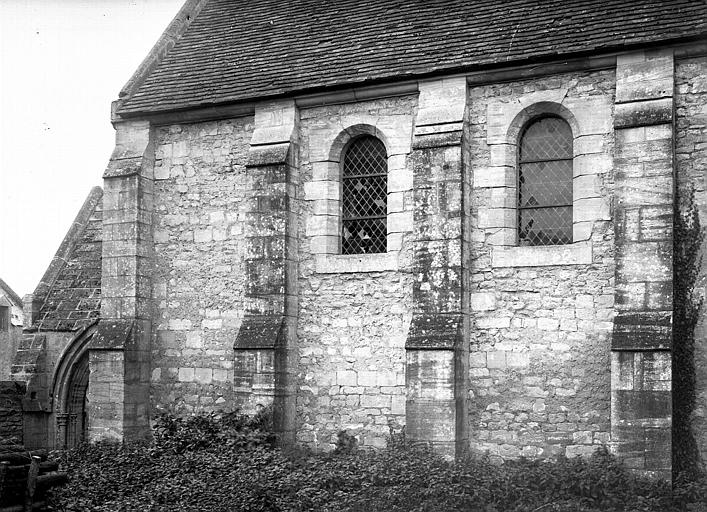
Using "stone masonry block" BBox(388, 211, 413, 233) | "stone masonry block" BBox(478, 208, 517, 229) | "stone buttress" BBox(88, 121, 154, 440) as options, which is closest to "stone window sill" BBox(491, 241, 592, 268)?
"stone masonry block" BBox(478, 208, 517, 229)

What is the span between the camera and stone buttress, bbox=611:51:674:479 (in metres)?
12.5

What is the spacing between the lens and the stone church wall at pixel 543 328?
44.6 ft

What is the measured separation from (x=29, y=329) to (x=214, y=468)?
315 inches

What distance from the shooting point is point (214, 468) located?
13.7 m

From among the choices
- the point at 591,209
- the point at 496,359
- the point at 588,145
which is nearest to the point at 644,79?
the point at 588,145

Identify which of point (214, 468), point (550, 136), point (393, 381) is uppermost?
point (550, 136)

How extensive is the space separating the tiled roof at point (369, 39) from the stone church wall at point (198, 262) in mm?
902

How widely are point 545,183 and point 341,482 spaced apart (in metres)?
5.56

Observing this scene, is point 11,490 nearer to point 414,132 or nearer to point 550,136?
point 414,132

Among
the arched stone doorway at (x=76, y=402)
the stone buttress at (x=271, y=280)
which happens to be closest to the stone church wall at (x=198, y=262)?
the stone buttress at (x=271, y=280)

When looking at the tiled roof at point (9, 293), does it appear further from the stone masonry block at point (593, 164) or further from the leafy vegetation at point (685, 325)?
the leafy vegetation at point (685, 325)

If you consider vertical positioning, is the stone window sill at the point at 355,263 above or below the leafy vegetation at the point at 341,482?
above

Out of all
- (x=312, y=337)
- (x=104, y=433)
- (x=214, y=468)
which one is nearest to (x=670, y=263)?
(x=312, y=337)

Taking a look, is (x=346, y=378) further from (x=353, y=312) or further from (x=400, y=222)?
(x=400, y=222)
